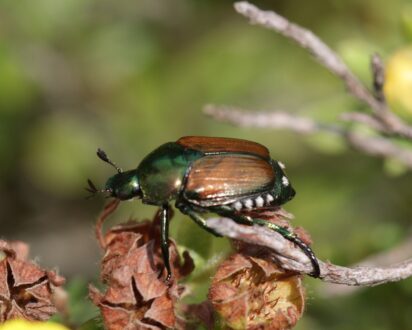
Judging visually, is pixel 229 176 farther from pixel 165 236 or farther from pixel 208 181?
pixel 165 236

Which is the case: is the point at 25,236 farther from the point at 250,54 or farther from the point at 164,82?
the point at 250,54

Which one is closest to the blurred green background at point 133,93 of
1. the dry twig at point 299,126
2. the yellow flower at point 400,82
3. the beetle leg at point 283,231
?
the yellow flower at point 400,82

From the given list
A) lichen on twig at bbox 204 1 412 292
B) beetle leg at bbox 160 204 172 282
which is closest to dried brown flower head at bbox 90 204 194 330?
beetle leg at bbox 160 204 172 282

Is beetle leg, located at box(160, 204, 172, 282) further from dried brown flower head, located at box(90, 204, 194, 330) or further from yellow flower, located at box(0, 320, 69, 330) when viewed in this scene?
yellow flower, located at box(0, 320, 69, 330)

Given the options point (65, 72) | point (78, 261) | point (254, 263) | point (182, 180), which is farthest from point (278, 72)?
point (254, 263)

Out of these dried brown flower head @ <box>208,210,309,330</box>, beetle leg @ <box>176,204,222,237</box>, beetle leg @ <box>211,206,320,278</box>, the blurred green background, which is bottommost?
the blurred green background

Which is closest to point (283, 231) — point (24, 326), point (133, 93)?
point (24, 326)
